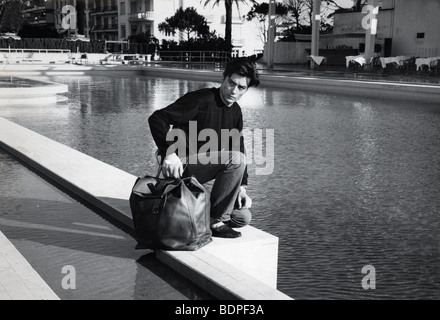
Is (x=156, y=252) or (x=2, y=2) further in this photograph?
(x=2, y=2)

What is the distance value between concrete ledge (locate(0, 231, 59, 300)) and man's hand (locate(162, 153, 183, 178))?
0.85 m

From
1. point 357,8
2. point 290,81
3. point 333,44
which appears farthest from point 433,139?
point 357,8

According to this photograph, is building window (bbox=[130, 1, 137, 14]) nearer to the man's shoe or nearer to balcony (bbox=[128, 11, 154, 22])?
balcony (bbox=[128, 11, 154, 22])

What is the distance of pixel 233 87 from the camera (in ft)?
11.0

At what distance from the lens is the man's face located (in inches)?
131

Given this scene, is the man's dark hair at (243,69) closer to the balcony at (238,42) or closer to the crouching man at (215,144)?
the crouching man at (215,144)

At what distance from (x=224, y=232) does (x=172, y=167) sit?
52 cm

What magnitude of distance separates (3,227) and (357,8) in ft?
105

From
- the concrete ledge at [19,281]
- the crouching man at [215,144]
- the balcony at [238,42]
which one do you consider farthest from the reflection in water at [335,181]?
the balcony at [238,42]

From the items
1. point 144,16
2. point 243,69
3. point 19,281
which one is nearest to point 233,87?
point 243,69

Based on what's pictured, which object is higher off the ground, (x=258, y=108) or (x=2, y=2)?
(x=2, y=2)

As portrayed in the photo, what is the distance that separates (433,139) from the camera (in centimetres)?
855

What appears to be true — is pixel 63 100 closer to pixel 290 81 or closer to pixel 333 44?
pixel 290 81
